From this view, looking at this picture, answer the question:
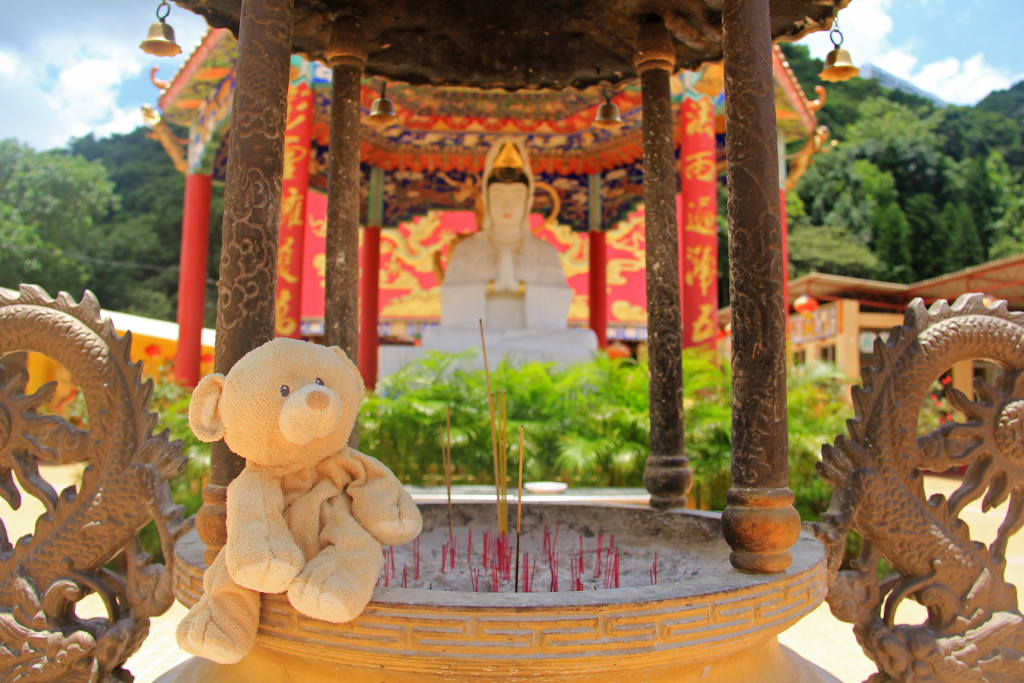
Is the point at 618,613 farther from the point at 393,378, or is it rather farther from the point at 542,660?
the point at 393,378

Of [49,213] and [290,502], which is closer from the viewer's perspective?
[290,502]

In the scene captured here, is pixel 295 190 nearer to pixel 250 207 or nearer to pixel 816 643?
pixel 250 207

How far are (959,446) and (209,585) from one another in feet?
8.68

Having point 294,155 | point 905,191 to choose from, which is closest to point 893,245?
point 905,191

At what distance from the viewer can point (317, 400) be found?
180cm

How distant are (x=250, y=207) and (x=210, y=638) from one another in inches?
51.0

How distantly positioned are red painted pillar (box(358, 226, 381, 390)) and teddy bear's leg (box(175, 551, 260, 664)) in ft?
34.2

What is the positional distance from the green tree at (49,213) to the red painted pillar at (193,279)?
528 inches

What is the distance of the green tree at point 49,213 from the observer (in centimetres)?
2162

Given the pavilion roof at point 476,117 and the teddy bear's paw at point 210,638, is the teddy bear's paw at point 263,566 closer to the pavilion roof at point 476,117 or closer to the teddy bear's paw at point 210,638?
the teddy bear's paw at point 210,638

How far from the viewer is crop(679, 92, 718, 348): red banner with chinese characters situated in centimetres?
891

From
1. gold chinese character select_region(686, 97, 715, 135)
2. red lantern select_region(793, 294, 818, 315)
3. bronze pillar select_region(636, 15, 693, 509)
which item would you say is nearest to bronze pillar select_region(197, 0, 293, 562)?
bronze pillar select_region(636, 15, 693, 509)

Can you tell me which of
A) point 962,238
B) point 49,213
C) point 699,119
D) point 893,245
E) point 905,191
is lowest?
point 699,119

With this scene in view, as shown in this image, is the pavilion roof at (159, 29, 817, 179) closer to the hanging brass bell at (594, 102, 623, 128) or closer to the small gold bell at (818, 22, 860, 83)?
the hanging brass bell at (594, 102, 623, 128)
